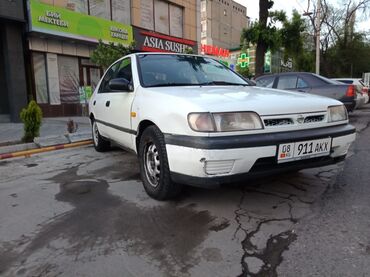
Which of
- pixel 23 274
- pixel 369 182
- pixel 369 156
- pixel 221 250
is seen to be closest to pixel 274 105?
pixel 221 250

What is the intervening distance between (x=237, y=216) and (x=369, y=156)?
3217 mm

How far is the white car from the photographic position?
9.80 ft

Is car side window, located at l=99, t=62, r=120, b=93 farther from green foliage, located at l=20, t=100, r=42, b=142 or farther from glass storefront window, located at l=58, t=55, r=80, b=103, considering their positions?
glass storefront window, located at l=58, t=55, r=80, b=103

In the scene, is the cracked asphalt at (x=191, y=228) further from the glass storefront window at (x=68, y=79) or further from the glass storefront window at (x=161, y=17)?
the glass storefront window at (x=161, y=17)

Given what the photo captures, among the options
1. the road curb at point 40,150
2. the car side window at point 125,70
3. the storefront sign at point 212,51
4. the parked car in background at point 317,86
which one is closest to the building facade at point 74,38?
the road curb at point 40,150

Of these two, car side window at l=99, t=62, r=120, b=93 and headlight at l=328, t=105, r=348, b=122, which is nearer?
headlight at l=328, t=105, r=348, b=122

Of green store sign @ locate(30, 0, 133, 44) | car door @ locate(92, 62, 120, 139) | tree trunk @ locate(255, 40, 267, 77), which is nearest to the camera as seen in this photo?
car door @ locate(92, 62, 120, 139)

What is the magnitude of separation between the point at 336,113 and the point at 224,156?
1.52 meters

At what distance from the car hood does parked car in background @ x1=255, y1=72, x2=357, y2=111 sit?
6.03 meters

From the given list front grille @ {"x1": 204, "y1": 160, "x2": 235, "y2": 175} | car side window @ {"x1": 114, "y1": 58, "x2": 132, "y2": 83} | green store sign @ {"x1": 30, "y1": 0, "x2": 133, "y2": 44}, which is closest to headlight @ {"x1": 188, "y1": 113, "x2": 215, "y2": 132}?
front grille @ {"x1": 204, "y1": 160, "x2": 235, "y2": 175}

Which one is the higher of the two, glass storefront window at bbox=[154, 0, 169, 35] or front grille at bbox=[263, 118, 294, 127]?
glass storefront window at bbox=[154, 0, 169, 35]

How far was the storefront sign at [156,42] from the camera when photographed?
17.0 m

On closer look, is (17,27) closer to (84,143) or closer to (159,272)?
(84,143)

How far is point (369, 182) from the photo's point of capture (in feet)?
13.4
